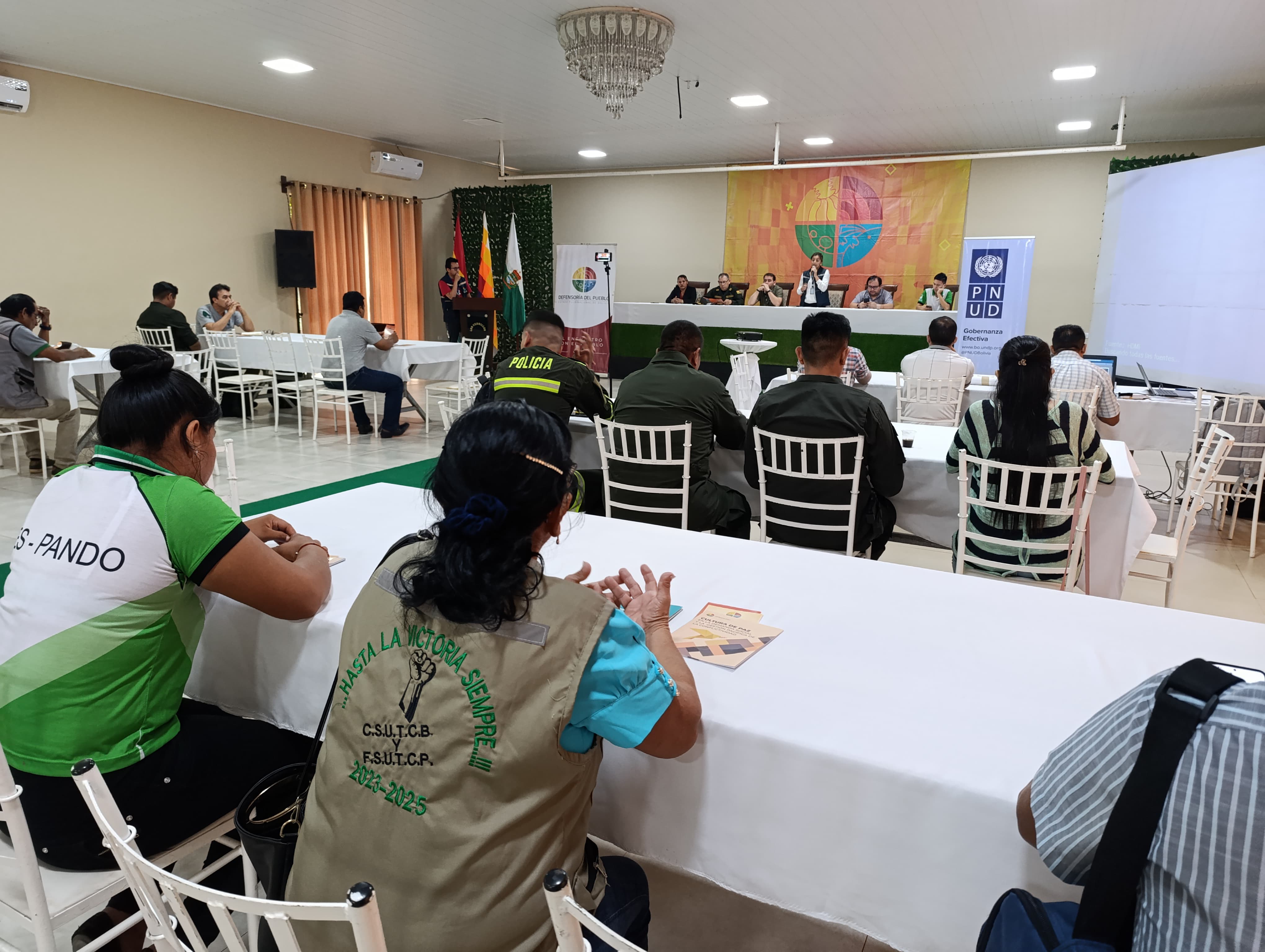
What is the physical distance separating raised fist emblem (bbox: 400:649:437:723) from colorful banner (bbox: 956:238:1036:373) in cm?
831

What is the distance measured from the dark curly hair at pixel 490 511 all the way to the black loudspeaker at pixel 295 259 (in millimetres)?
9044

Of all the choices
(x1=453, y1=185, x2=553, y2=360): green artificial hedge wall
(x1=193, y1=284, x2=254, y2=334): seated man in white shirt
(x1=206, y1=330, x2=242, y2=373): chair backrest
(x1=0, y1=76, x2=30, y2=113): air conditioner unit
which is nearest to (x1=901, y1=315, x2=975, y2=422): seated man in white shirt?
(x1=206, y1=330, x2=242, y2=373): chair backrest

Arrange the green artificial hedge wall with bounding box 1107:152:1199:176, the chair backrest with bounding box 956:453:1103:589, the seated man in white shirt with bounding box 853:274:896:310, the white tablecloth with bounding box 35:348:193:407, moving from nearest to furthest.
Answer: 1. the chair backrest with bounding box 956:453:1103:589
2. the white tablecloth with bounding box 35:348:193:407
3. the green artificial hedge wall with bounding box 1107:152:1199:176
4. the seated man in white shirt with bounding box 853:274:896:310

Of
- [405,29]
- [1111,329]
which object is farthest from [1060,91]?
[405,29]

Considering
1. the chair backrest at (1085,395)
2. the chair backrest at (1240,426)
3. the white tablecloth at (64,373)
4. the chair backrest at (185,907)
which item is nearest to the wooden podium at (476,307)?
the white tablecloth at (64,373)

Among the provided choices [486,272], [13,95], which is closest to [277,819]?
[13,95]

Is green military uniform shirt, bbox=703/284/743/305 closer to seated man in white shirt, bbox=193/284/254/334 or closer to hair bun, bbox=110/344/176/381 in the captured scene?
seated man in white shirt, bbox=193/284/254/334

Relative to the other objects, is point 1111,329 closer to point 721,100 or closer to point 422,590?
point 721,100

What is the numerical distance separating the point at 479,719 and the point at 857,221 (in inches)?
422

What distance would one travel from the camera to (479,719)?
36.5 inches

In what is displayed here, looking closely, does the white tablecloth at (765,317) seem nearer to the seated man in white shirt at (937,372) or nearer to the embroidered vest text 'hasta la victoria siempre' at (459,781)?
the seated man in white shirt at (937,372)

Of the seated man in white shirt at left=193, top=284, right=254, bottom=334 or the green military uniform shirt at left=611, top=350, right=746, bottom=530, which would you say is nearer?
the green military uniform shirt at left=611, top=350, right=746, bottom=530

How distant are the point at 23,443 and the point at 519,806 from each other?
7.06m

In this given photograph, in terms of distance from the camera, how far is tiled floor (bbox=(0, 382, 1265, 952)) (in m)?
1.69
